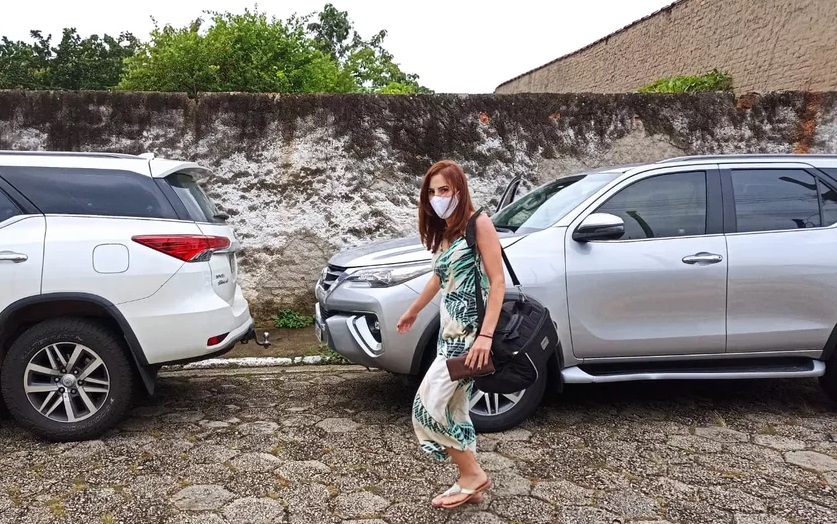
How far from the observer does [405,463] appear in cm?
362

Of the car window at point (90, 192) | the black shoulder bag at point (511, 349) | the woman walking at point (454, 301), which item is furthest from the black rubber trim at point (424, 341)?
the car window at point (90, 192)

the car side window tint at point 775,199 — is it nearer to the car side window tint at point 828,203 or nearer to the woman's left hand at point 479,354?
the car side window tint at point 828,203

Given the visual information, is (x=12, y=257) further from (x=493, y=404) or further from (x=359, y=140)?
(x=359, y=140)

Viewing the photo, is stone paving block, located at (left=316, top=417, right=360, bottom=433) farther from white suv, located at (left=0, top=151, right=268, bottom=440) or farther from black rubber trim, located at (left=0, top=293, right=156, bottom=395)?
black rubber trim, located at (left=0, top=293, right=156, bottom=395)

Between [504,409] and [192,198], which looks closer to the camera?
[504,409]

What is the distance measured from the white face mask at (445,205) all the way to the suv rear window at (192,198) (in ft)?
6.61

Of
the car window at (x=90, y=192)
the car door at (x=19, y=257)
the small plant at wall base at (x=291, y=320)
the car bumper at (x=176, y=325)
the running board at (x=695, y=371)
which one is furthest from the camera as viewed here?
the small plant at wall base at (x=291, y=320)

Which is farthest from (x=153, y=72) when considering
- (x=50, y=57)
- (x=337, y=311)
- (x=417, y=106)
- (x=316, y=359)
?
(x=50, y=57)

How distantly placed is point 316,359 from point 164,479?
96.1 inches

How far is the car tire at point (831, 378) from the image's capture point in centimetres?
443

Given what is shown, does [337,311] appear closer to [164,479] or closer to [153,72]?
[164,479]

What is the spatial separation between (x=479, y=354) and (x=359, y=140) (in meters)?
4.64

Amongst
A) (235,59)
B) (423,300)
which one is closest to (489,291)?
(423,300)

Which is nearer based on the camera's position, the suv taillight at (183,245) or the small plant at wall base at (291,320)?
the suv taillight at (183,245)
